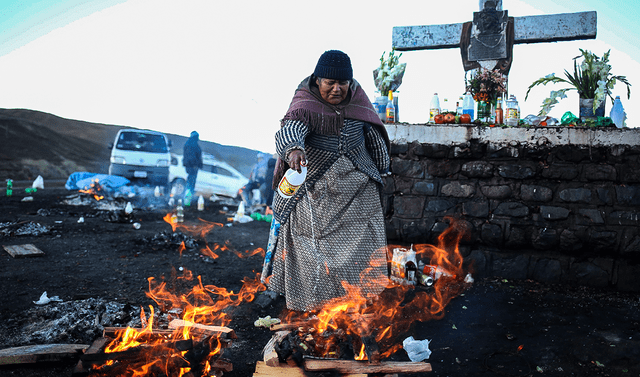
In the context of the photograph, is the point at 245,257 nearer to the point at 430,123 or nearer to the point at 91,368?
the point at 430,123

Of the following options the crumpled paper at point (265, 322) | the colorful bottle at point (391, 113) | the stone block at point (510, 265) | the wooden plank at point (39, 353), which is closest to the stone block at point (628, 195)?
the stone block at point (510, 265)

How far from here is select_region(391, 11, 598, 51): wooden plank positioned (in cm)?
566

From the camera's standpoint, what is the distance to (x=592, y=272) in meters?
4.63

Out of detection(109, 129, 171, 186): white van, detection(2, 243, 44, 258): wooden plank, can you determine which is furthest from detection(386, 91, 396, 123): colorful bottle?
detection(109, 129, 171, 186): white van

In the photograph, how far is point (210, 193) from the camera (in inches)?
558

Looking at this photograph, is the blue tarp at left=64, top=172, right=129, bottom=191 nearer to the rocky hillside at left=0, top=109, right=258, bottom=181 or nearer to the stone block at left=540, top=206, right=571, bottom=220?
the rocky hillside at left=0, top=109, right=258, bottom=181

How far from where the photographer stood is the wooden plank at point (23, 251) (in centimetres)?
514

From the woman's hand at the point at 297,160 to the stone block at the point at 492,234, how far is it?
2.91m

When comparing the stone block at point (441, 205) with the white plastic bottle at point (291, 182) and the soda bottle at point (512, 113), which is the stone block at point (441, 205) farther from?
the white plastic bottle at point (291, 182)

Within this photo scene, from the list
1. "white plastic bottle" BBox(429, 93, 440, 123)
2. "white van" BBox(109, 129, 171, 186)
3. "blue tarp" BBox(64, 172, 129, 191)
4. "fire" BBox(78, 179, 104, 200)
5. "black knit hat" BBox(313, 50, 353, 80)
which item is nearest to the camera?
"black knit hat" BBox(313, 50, 353, 80)

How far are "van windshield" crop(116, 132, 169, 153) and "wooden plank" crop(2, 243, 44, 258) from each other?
801 cm

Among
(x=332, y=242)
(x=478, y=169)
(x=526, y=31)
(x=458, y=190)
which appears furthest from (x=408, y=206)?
(x=526, y=31)

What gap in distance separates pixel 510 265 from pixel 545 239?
1.64 ft

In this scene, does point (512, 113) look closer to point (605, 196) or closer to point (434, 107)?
point (434, 107)
